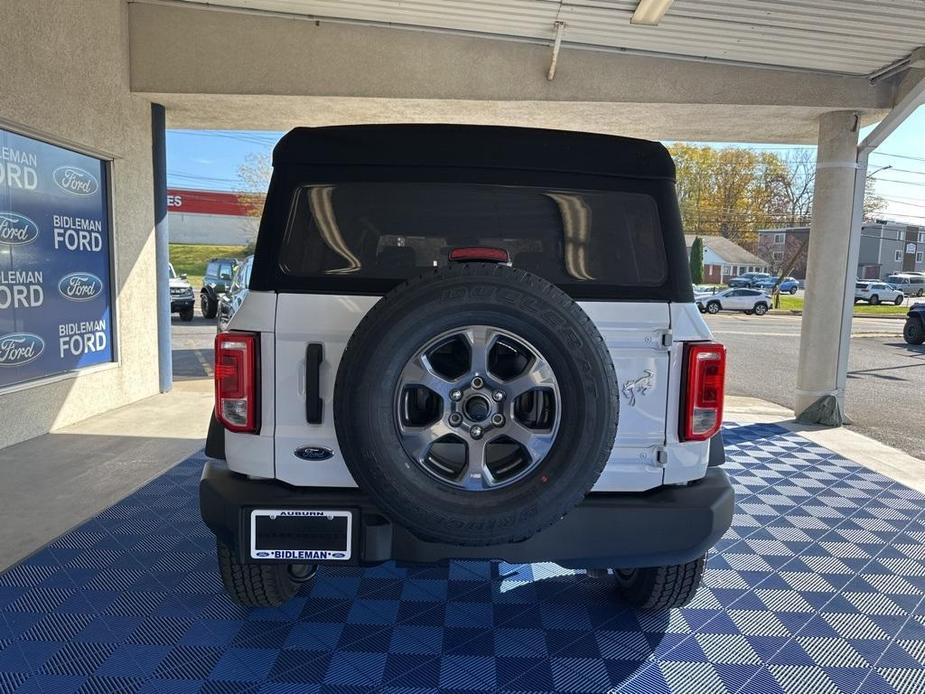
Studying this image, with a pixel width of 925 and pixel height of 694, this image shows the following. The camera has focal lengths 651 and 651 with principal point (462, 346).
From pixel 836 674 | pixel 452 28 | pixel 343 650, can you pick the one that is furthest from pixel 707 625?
pixel 452 28

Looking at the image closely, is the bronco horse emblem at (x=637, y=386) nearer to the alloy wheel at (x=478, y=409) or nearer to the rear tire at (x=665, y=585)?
the alloy wheel at (x=478, y=409)

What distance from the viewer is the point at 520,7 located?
587 centimetres

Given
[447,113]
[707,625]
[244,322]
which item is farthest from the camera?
[447,113]

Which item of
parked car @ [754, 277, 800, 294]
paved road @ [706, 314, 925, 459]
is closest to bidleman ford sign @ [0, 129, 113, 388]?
paved road @ [706, 314, 925, 459]

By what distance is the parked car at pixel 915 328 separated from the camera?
57.3 feet

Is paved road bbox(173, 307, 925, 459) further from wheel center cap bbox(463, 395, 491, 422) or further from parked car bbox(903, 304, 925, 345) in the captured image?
wheel center cap bbox(463, 395, 491, 422)

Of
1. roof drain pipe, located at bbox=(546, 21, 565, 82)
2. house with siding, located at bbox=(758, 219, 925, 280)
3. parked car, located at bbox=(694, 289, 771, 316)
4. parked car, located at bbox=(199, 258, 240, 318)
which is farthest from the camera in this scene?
house with siding, located at bbox=(758, 219, 925, 280)

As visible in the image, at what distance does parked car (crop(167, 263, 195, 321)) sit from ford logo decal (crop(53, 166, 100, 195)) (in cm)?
1105

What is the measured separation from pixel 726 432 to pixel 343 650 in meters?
5.07

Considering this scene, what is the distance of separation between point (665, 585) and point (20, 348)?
5511mm

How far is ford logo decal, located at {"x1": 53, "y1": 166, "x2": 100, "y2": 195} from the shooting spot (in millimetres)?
6148

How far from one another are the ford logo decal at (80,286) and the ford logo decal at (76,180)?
0.82 m

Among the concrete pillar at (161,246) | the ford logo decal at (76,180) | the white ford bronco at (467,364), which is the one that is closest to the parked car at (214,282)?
the concrete pillar at (161,246)

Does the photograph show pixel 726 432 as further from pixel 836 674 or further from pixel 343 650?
pixel 343 650
